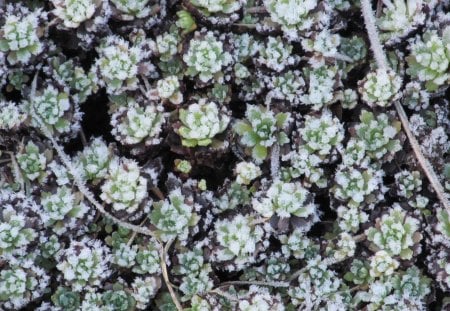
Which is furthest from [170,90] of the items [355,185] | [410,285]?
[410,285]

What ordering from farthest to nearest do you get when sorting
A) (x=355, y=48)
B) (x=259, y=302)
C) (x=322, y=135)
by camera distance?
(x=355, y=48) → (x=322, y=135) → (x=259, y=302)

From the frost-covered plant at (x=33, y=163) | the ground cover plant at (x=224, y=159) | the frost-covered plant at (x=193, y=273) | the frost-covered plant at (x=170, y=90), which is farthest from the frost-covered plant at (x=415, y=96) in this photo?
the frost-covered plant at (x=33, y=163)

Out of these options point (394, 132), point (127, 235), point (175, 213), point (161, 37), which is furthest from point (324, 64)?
point (127, 235)

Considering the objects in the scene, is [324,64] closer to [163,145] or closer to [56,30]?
[163,145]

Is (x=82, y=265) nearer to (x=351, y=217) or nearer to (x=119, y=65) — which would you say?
(x=119, y=65)

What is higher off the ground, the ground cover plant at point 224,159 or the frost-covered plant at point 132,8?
the frost-covered plant at point 132,8

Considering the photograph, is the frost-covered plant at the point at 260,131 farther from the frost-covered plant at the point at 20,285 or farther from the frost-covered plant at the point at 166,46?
the frost-covered plant at the point at 20,285

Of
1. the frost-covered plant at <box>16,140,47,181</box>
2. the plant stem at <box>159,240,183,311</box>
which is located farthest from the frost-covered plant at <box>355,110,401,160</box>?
the frost-covered plant at <box>16,140,47,181</box>
